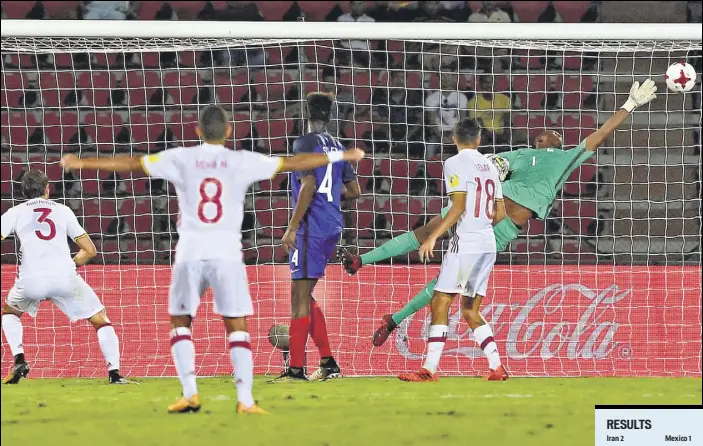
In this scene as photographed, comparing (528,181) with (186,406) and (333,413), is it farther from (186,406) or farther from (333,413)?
(186,406)

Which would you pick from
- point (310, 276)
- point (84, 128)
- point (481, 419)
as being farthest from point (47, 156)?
point (481, 419)

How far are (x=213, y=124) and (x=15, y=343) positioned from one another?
2.98 m

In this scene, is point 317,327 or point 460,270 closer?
point 460,270

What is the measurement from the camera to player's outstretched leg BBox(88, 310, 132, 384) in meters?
7.98

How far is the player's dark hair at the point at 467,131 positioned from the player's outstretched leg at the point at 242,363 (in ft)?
7.48

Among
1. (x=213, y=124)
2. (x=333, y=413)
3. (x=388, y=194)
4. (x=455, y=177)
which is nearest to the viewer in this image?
(x=213, y=124)

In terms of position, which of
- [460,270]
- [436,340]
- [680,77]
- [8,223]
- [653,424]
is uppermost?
[680,77]

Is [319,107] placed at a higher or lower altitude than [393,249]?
higher

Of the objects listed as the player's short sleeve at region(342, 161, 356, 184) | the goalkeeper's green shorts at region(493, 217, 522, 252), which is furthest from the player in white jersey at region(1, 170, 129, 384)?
the goalkeeper's green shorts at region(493, 217, 522, 252)

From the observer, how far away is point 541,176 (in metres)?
8.63

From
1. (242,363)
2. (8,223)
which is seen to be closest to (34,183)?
(8,223)

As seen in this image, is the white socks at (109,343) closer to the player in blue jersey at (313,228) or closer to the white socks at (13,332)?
the white socks at (13,332)

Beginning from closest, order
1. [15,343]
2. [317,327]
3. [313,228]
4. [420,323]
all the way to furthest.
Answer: [313,228] < [317,327] < [15,343] < [420,323]

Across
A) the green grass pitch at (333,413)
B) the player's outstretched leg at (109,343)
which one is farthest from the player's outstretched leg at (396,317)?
the player's outstretched leg at (109,343)
